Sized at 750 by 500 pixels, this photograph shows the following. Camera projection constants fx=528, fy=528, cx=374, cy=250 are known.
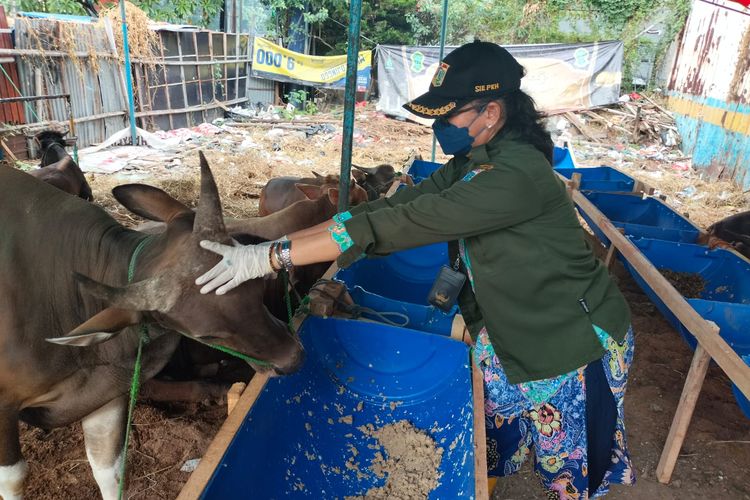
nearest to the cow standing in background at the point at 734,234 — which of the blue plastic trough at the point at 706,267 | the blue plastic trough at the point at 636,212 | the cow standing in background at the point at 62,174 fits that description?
the blue plastic trough at the point at 706,267

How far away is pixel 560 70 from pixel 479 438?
55.9ft

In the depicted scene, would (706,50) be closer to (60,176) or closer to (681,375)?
(681,375)

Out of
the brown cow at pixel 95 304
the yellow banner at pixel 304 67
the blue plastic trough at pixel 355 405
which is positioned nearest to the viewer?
the brown cow at pixel 95 304

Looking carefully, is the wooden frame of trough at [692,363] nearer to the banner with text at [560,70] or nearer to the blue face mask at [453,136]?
the blue face mask at [453,136]

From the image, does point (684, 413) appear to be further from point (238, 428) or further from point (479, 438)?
point (238, 428)

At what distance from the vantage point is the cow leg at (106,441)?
9.33 ft

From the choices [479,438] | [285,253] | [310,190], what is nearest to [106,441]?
[285,253]

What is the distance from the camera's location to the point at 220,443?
2.02m

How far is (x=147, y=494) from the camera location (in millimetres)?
3045

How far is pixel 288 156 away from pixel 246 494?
10774mm

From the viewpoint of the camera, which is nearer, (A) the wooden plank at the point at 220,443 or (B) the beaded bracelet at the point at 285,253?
(A) the wooden plank at the point at 220,443

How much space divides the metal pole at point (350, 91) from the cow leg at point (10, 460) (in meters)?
2.30

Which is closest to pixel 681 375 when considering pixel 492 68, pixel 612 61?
pixel 492 68

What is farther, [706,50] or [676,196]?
[706,50]
